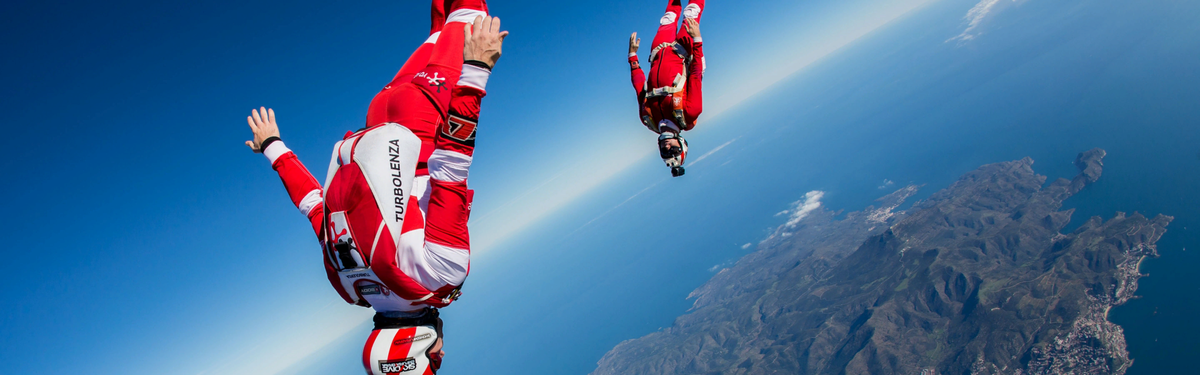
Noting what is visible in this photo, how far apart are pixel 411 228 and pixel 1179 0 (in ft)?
877

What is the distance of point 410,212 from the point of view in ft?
7.00

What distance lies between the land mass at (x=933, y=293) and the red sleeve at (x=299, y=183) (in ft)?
379

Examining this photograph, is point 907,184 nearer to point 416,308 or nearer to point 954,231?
point 954,231

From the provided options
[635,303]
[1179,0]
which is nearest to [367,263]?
[635,303]

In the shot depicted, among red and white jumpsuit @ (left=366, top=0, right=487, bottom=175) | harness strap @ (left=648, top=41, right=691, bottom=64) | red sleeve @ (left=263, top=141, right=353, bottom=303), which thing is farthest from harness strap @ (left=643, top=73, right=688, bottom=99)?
red sleeve @ (left=263, top=141, right=353, bottom=303)

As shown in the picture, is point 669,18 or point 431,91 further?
point 669,18

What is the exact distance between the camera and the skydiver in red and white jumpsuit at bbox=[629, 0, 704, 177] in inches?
167

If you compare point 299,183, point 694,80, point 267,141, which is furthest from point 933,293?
point 267,141

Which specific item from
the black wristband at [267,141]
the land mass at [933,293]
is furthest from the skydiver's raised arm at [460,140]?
the land mass at [933,293]

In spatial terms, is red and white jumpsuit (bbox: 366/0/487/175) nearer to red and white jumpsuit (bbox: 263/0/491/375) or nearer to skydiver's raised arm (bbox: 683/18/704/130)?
red and white jumpsuit (bbox: 263/0/491/375)

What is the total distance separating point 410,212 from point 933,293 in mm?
151288

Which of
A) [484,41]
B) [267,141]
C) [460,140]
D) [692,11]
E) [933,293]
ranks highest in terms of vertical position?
[267,141]

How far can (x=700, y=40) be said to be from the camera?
4344mm

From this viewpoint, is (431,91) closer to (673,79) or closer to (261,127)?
(261,127)
